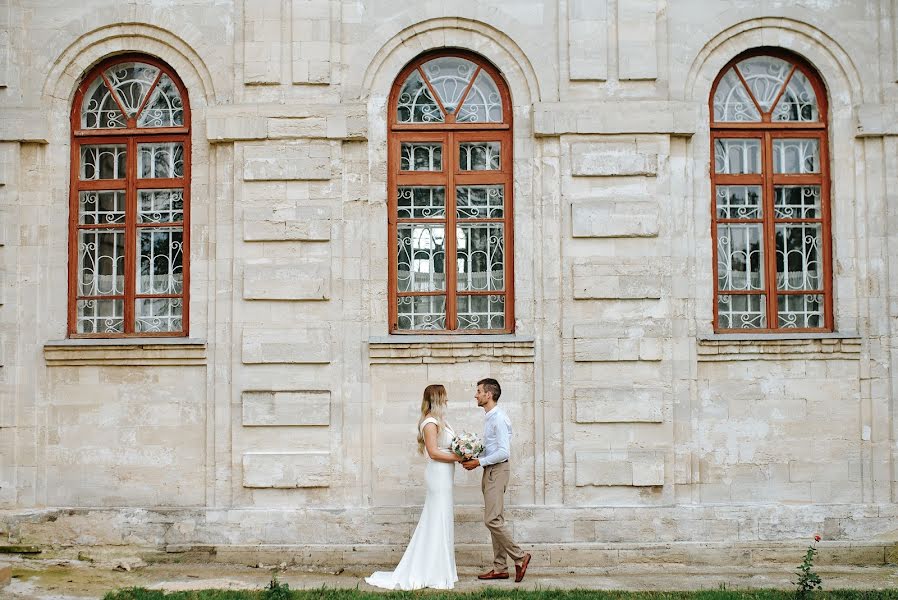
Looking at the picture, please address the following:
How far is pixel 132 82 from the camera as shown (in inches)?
438

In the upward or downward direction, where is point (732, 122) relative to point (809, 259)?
upward

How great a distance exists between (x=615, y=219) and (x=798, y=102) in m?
2.49

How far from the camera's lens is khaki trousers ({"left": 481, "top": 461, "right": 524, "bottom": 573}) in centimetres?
957

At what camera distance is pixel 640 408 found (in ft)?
34.5

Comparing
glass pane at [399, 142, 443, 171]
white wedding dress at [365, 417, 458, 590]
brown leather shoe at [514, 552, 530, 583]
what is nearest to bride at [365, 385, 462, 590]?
white wedding dress at [365, 417, 458, 590]

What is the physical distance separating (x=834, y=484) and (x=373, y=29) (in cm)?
672

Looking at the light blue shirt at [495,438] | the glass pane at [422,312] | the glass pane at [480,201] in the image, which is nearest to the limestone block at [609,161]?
the glass pane at [480,201]

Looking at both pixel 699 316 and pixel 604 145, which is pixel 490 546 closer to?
pixel 699 316

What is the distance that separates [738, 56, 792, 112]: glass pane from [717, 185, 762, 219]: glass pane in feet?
2.93

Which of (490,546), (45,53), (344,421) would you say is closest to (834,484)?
(490,546)

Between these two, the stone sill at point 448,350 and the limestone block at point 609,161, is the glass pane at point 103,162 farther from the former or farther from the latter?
the limestone block at point 609,161

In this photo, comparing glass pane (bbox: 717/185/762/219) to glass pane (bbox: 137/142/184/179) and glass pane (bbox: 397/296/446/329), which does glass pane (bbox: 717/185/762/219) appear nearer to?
glass pane (bbox: 397/296/446/329)

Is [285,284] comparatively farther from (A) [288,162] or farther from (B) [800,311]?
(B) [800,311]

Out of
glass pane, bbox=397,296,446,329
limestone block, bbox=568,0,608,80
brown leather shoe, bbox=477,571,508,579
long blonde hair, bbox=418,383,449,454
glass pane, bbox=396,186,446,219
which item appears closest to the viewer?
long blonde hair, bbox=418,383,449,454
